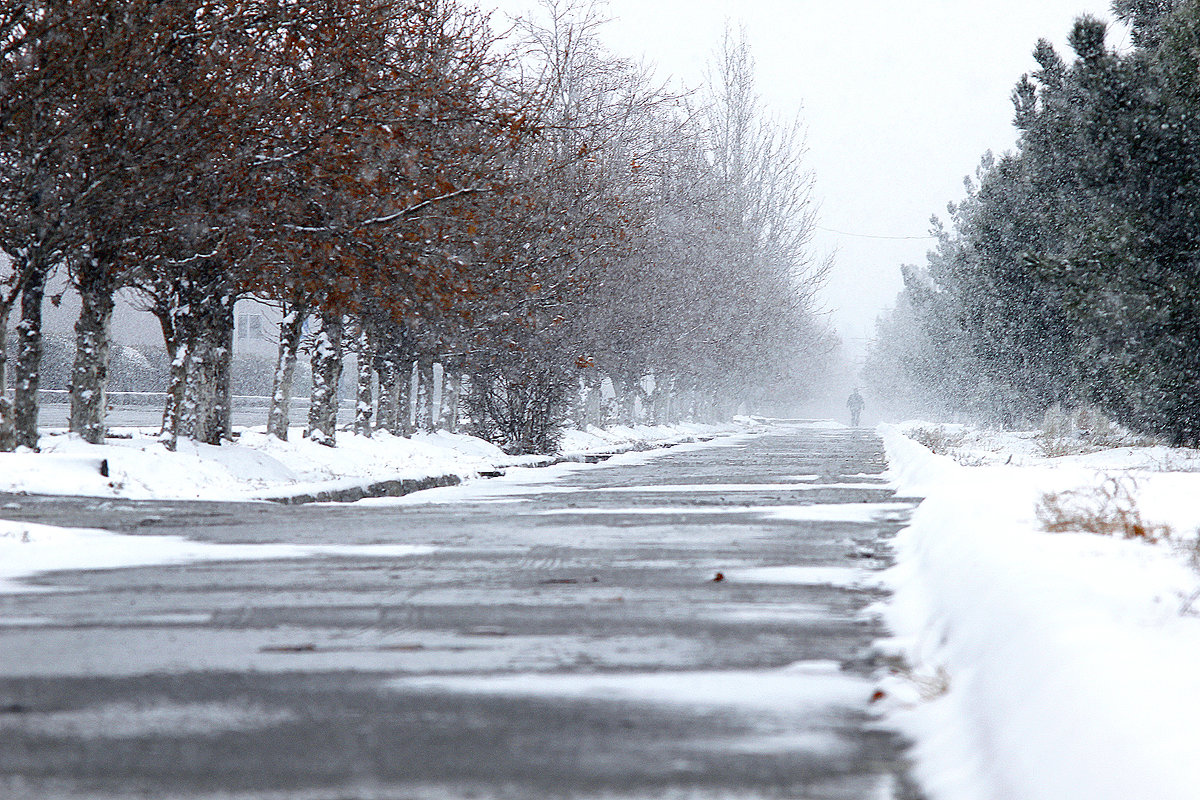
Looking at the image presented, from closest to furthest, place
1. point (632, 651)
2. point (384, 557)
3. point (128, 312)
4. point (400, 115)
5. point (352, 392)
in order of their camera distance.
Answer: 1. point (632, 651)
2. point (384, 557)
3. point (400, 115)
4. point (128, 312)
5. point (352, 392)

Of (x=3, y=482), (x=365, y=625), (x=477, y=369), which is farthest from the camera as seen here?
(x=477, y=369)

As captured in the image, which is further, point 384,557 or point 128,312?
point 128,312

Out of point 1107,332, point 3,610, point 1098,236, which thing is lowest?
point 3,610

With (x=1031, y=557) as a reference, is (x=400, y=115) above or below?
above

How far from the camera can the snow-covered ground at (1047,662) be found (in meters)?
3.20

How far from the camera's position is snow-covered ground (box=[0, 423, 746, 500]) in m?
14.5

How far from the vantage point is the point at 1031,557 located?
641cm

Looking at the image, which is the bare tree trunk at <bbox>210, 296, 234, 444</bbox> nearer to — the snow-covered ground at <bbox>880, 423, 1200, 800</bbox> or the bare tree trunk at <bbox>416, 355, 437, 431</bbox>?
the bare tree trunk at <bbox>416, 355, 437, 431</bbox>

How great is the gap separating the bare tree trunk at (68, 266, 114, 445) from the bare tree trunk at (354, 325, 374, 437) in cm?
869

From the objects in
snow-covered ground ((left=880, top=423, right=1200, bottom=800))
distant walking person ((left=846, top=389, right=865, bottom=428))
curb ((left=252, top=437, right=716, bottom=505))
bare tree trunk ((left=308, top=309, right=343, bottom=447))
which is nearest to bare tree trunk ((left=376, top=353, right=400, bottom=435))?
curb ((left=252, top=437, right=716, bottom=505))

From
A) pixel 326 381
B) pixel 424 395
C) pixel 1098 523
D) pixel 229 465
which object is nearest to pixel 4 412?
pixel 229 465

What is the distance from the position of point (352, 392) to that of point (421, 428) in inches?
1600

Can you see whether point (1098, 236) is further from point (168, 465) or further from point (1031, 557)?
point (1031, 557)

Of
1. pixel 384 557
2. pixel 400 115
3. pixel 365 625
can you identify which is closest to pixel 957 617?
pixel 365 625
